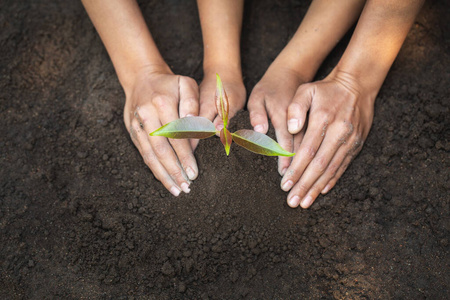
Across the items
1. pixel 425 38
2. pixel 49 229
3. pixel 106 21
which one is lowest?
pixel 425 38

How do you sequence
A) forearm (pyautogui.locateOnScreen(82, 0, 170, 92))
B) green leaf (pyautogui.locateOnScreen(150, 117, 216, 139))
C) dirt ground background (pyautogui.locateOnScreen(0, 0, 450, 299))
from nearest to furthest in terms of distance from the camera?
green leaf (pyautogui.locateOnScreen(150, 117, 216, 139)), dirt ground background (pyautogui.locateOnScreen(0, 0, 450, 299)), forearm (pyautogui.locateOnScreen(82, 0, 170, 92))

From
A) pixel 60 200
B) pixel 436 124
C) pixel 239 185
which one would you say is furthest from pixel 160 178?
pixel 436 124

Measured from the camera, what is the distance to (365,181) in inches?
61.2

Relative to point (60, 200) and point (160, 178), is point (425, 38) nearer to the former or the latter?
point (160, 178)

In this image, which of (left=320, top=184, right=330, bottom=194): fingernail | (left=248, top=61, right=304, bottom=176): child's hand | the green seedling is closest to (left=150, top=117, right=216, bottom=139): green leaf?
the green seedling

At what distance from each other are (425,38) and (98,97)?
1.55 m

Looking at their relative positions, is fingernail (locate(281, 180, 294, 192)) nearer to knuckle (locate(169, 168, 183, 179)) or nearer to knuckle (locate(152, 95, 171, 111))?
knuckle (locate(169, 168, 183, 179))

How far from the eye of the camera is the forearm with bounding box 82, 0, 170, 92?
1685 mm

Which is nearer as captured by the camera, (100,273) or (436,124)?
(100,273)

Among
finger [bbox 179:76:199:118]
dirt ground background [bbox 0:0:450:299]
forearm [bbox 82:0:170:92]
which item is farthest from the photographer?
forearm [bbox 82:0:170:92]

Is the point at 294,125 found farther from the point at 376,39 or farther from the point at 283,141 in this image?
the point at 376,39

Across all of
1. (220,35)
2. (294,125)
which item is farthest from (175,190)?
(220,35)

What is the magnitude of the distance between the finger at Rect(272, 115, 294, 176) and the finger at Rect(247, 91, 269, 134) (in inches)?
1.8

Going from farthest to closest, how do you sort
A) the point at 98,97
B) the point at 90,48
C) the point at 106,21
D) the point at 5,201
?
the point at 90,48 → the point at 98,97 → the point at 106,21 → the point at 5,201
